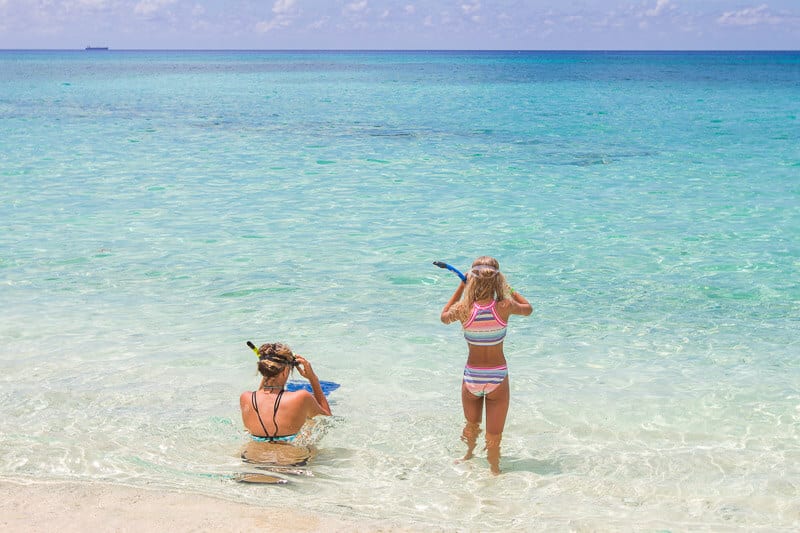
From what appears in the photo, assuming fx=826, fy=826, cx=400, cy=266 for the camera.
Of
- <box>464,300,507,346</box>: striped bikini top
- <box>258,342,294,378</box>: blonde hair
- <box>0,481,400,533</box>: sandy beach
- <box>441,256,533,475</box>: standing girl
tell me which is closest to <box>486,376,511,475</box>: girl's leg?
<box>441,256,533,475</box>: standing girl

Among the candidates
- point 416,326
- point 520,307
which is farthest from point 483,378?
point 416,326

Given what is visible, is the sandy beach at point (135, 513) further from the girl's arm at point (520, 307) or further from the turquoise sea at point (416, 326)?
the girl's arm at point (520, 307)

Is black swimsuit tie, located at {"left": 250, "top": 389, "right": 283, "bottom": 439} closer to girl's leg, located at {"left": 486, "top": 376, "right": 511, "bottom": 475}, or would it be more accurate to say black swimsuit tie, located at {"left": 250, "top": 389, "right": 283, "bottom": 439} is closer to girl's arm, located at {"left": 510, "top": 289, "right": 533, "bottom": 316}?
girl's leg, located at {"left": 486, "top": 376, "right": 511, "bottom": 475}

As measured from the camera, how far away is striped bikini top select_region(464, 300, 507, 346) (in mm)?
5391

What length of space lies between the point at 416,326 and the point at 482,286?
3.58 metres

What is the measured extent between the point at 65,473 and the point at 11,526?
0.91m

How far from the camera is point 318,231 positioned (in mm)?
13359

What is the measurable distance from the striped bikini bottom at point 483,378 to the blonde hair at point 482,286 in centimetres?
40

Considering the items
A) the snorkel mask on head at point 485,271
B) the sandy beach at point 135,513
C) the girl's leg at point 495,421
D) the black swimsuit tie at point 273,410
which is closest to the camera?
the sandy beach at point 135,513

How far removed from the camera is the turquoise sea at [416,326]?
5551 mm

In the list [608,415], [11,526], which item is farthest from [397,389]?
[11,526]

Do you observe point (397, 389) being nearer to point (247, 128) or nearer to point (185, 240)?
point (185, 240)

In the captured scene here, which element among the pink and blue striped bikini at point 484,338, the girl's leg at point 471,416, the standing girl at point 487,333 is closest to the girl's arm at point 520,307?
the standing girl at point 487,333

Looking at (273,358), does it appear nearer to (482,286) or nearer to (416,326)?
(482,286)
